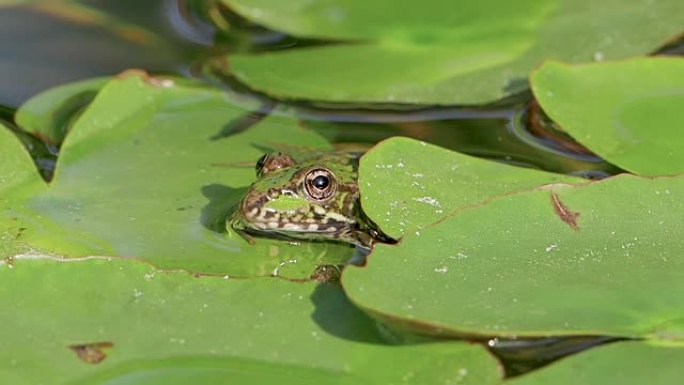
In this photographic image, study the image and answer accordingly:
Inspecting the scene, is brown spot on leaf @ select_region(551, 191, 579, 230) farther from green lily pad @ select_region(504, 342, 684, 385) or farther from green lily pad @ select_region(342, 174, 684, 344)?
green lily pad @ select_region(504, 342, 684, 385)

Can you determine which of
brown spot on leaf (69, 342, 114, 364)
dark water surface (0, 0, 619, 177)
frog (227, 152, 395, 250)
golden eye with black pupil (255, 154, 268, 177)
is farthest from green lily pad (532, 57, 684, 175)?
brown spot on leaf (69, 342, 114, 364)

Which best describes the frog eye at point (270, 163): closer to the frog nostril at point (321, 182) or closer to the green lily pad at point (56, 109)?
the frog nostril at point (321, 182)

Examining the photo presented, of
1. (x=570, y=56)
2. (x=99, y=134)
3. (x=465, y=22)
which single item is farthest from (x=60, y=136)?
(x=570, y=56)

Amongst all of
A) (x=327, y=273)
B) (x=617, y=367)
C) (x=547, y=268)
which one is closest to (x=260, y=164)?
(x=327, y=273)

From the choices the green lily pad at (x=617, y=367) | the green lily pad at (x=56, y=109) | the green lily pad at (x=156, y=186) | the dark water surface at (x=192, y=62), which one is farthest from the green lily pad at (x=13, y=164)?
the green lily pad at (x=617, y=367)

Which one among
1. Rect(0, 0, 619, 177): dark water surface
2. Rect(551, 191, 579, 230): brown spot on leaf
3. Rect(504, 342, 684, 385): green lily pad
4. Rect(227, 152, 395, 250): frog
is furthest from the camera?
Rect(0, 0, 619, 177): dark water surface

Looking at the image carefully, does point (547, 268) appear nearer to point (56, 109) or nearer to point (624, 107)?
point (624, 107)
